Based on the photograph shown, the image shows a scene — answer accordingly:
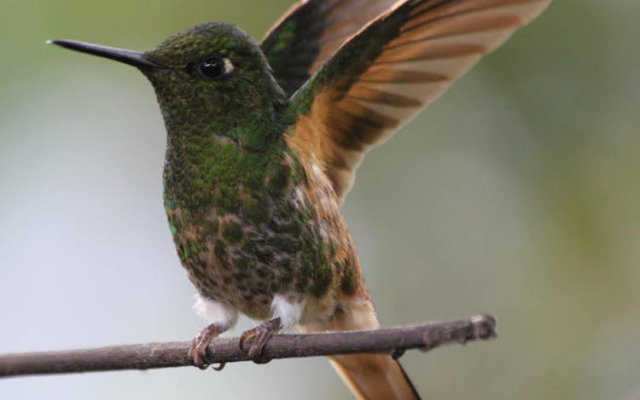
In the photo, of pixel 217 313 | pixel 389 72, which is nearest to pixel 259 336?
pixel 217 313

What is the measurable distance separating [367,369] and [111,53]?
166cm

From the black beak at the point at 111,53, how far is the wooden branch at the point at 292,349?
891mm

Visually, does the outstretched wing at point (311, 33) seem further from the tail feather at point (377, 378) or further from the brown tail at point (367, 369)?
the tail feather at point (377, 378)

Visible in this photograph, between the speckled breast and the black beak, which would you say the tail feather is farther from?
the black beak

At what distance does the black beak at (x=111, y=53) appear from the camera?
2.88m

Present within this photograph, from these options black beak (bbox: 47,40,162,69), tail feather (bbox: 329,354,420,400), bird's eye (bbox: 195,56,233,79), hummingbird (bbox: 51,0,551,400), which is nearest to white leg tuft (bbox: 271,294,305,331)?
hummingbird (bbox: 51,0,551,400)

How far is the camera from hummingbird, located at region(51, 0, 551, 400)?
3281 millimetres

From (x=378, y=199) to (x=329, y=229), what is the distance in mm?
3013

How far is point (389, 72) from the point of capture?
360 centimetres

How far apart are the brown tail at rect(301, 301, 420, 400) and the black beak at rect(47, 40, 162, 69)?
1.19 meters

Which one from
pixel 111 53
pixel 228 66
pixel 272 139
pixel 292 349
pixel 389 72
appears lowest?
pixel 292 349

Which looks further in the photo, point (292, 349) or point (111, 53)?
point (111, 53)

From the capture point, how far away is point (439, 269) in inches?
246

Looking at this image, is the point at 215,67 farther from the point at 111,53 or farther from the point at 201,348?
the point at 201,348
